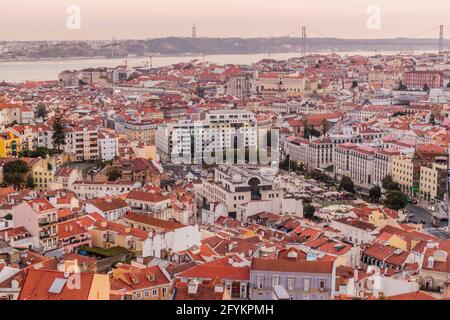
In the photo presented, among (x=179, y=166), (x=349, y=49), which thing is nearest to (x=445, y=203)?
(x=179, y=166)

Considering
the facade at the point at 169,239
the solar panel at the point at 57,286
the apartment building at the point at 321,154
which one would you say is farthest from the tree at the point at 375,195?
the solar panel at the point at 57,286

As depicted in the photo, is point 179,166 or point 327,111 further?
point 327,111

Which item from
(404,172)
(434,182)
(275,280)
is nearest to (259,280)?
(275,280)

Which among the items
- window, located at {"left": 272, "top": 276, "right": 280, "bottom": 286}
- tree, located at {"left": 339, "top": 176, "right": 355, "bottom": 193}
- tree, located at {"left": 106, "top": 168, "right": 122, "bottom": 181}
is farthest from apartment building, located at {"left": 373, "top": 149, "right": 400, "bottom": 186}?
window, located at {"left": 272, "top": 276, "right": 280, "bottom": 286}

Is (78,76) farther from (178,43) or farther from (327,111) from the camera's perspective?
(327,111)
